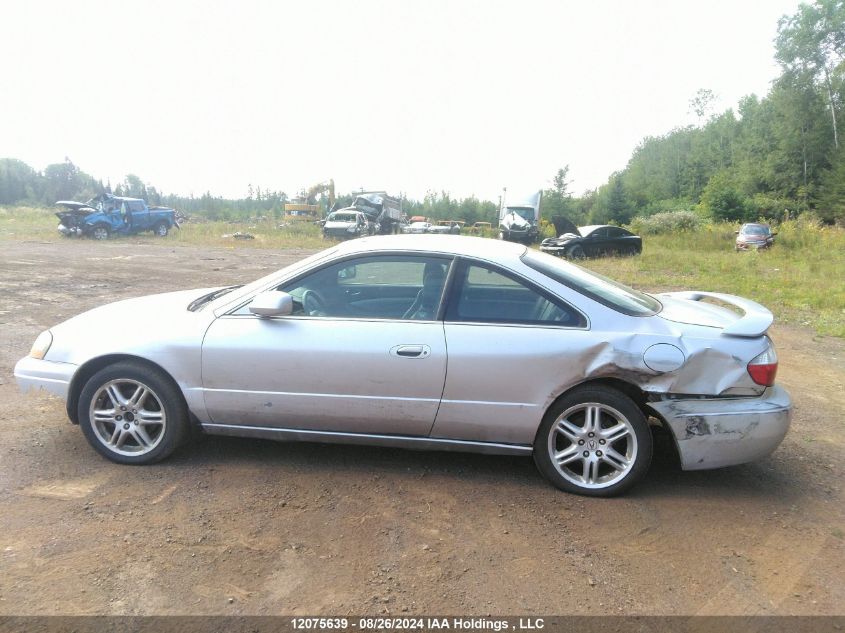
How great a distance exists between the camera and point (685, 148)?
72688mm

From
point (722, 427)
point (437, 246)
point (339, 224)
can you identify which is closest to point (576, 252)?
point (339, 224)

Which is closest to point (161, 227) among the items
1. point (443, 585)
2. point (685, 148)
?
point (443, 585)

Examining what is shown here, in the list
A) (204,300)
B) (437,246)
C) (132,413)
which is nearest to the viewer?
(132,413)

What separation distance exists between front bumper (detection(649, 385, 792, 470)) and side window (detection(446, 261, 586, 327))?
0.73m

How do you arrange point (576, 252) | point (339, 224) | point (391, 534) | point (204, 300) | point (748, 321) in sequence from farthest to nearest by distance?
point (339, 224)
point (576, 252)
point (204, 300)
point (748, 321)
point (391, 534)

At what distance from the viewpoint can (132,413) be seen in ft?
11.7

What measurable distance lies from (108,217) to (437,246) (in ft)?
84.4

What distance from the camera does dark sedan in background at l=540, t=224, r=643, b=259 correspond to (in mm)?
21062

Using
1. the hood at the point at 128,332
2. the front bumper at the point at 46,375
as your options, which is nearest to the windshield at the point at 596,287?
the hood at the point at 128,332

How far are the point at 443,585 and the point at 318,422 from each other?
4.23 feet

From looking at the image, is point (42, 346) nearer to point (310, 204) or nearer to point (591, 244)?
point (591, 244)

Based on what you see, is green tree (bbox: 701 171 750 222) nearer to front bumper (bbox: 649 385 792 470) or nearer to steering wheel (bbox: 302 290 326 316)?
front bumper (bbox: 649 385 792 470)

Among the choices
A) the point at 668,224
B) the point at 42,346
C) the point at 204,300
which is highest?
the point at 668,224

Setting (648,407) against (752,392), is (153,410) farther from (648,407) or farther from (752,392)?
(752,392)
